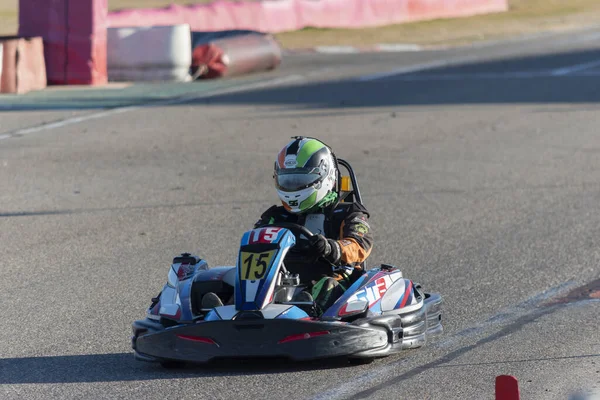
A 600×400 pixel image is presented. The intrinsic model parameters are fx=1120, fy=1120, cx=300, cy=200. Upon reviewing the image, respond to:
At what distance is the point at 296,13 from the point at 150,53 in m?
11.7

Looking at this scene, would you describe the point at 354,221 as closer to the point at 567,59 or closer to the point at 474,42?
the point at 567,59

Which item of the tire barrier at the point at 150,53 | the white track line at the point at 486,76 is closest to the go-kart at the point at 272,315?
the tire barrier at the point at 150,53

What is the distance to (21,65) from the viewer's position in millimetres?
17000

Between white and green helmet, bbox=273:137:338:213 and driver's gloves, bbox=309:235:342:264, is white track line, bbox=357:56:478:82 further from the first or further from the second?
driver's gloves, bbox=309:235:342:264

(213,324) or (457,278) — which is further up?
(213,324)

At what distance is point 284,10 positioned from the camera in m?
29.2

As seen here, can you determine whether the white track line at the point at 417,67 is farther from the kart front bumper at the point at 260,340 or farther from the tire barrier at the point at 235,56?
the kart front bumper at the point at 260,340

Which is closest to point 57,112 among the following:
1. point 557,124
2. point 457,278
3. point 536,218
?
point 557,124

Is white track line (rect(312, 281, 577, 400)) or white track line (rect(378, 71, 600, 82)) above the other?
white track line (rect(312, 281, 577, 400))

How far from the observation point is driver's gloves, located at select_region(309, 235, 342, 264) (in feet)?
18.1

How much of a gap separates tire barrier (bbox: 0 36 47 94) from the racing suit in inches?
446

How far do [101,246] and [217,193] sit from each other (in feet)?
7.24

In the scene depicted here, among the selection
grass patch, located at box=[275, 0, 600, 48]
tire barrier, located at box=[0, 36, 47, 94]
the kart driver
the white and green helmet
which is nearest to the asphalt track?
tire barrier, located at box=[0, 36, 47, 94]

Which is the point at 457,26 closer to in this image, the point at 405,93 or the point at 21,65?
the point at 405,93
